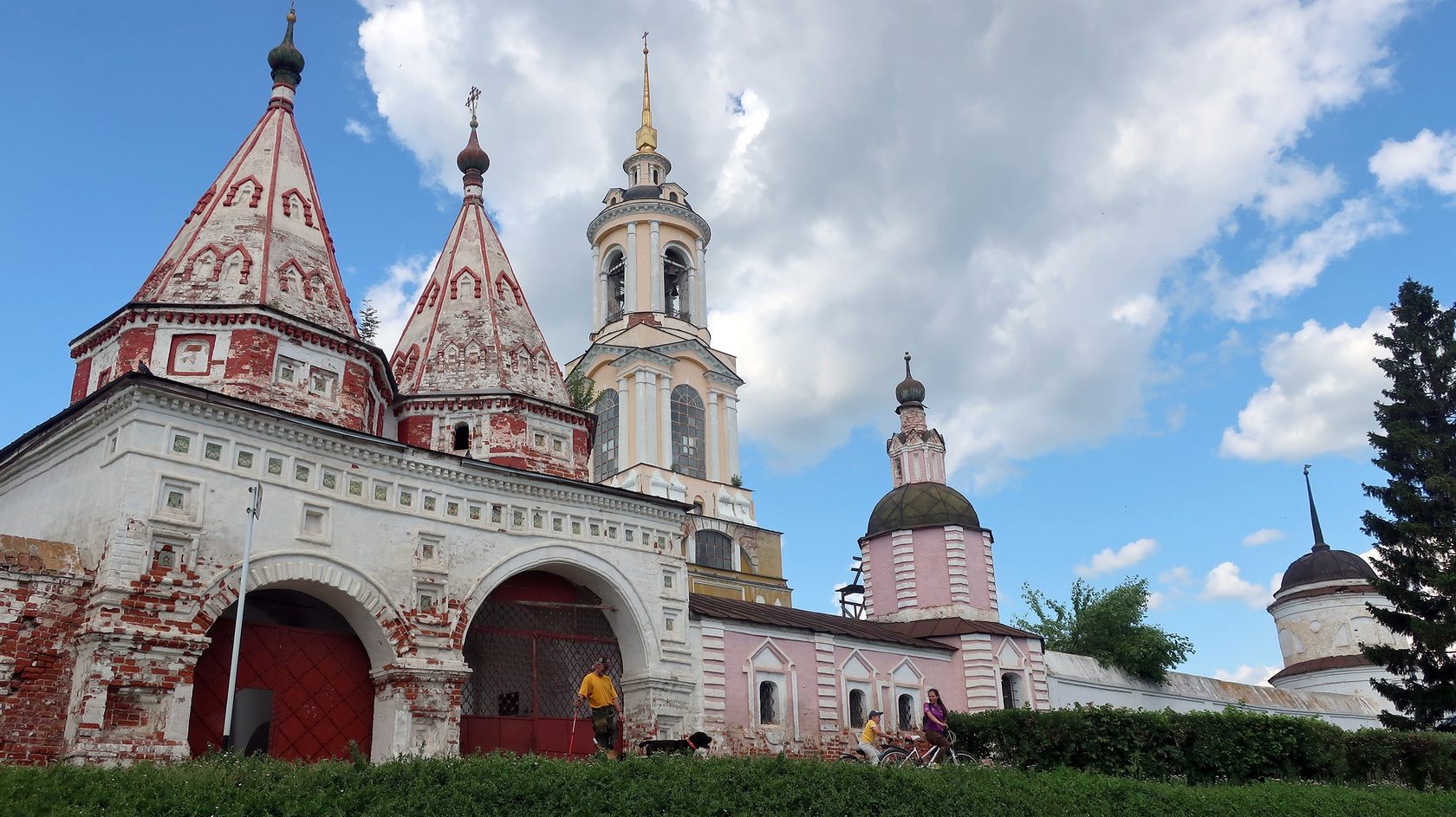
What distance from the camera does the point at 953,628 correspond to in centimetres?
2759

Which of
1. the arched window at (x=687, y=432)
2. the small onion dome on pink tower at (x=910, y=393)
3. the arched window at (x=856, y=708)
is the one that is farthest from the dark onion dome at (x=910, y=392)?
the arched window at (x=856, y=708)

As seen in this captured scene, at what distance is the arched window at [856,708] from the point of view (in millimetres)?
22281

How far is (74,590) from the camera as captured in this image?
12312 mm

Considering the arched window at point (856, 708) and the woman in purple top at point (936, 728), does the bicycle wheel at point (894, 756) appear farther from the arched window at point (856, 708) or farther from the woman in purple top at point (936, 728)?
the arched window at point (856, 708)

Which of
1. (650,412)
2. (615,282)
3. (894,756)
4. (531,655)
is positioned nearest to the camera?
(894,756)

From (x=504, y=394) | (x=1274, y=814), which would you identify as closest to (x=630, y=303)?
(x=504, y=394)

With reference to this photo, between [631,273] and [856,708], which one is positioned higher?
[631,273]

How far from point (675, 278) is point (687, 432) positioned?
6.40m

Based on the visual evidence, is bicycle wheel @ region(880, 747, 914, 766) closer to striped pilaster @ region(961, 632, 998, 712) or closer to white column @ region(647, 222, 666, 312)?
striped pilaster @ region(961, 632, 998, 712)

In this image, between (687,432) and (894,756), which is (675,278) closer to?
(687,432)

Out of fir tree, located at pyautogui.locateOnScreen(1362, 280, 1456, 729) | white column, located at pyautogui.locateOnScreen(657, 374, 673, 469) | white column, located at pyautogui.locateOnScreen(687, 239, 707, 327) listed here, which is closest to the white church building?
fir tree, located at pyautogui.locateOnScreen(1362, 280, 1456, 729)

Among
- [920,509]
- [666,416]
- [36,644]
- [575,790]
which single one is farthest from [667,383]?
[575,790]

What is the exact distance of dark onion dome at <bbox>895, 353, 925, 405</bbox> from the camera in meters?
34.3

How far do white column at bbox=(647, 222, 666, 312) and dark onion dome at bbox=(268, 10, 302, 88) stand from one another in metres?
18.4
